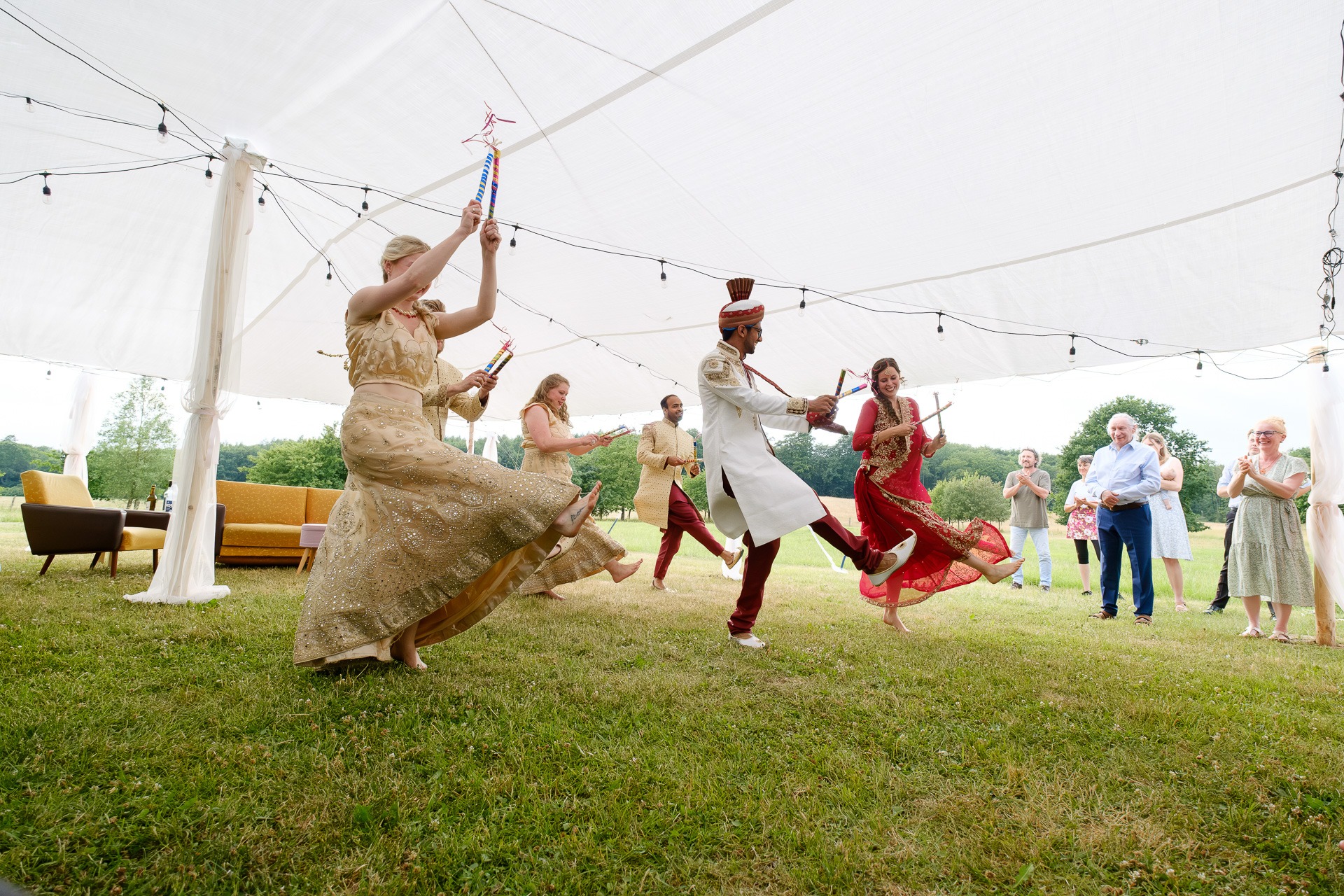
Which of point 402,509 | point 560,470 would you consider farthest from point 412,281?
point 560,470

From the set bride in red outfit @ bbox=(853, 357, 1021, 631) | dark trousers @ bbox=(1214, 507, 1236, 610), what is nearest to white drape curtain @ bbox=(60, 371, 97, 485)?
bride in red outfit @ bbox=(853, 357, 1021, 631)

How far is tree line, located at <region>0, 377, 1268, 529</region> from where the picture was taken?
24.3m

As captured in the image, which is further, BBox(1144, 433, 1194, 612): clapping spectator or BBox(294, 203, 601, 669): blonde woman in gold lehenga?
BBox(1144, 433, 1194, 612): clapping spectator

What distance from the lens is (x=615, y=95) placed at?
14.6 feet

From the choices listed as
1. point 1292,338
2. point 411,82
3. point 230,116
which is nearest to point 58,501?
point 230,116

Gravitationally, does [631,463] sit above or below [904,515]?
above

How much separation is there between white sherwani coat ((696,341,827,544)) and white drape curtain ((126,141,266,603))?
375 centimetres

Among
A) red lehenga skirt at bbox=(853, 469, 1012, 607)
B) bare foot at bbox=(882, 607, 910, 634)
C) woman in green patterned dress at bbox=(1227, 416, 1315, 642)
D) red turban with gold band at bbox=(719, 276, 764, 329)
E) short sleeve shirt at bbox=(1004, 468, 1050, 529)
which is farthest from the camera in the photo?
short sleeve shirt at bbox=(1004, 468, 1050, 529)

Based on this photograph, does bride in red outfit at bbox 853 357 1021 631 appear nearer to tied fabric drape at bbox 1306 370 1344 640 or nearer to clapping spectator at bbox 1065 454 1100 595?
tied fabric drape at bbox 1306 370 1344 640

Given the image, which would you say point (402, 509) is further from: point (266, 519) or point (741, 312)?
point (266, 519)

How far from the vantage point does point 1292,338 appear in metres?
6.35

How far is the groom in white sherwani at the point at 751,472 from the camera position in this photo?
145 inches

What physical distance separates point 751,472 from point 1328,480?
14.9 feet

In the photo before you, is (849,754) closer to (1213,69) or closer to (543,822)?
(543,822)
